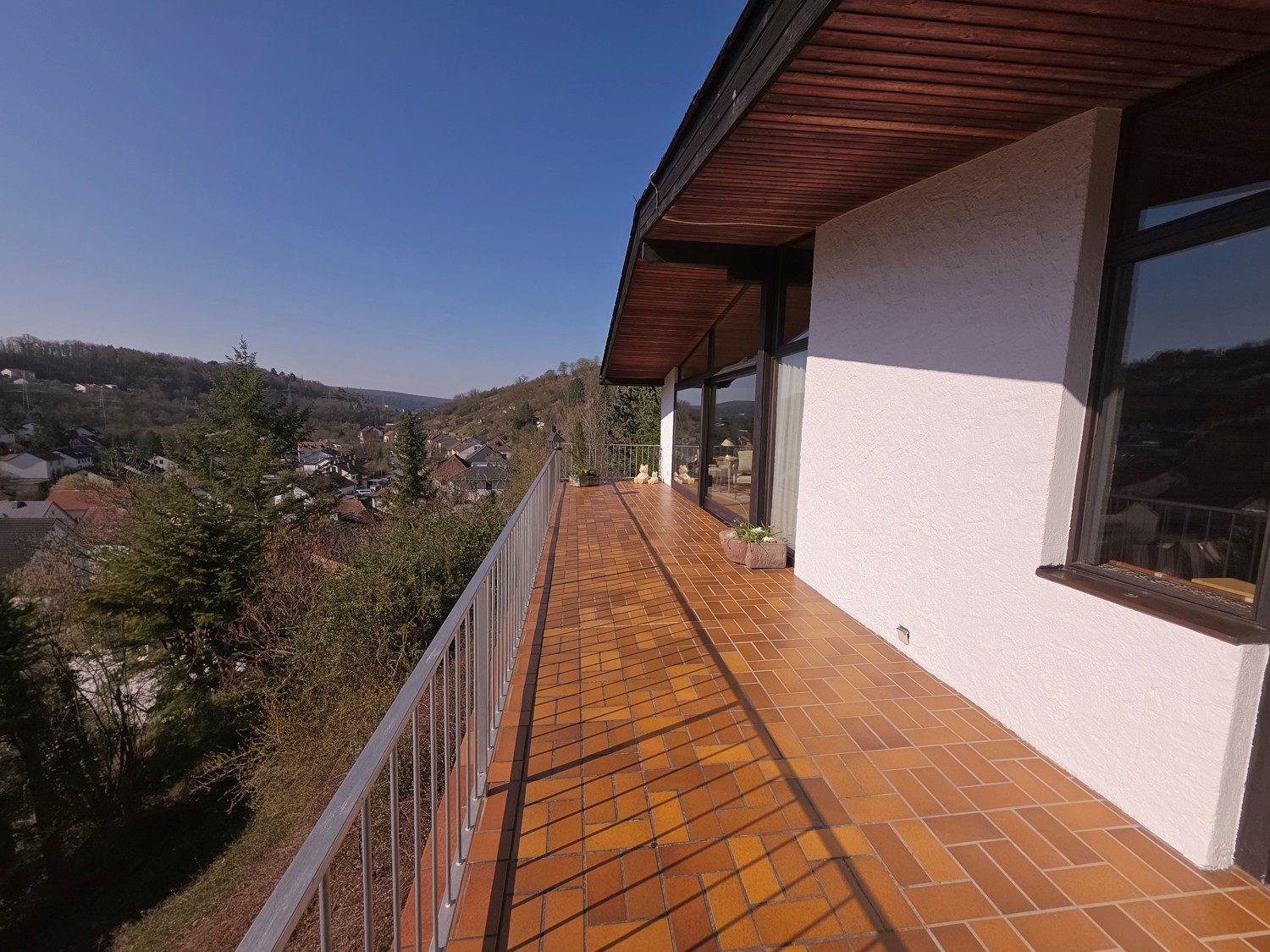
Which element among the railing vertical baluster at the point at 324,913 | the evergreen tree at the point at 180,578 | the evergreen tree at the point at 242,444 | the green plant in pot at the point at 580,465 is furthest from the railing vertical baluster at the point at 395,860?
the evergreen tree at the point at 242,444

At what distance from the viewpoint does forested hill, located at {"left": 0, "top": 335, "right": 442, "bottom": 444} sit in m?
28.2

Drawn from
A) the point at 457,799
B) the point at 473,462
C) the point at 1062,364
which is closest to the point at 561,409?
the point at 1062,364

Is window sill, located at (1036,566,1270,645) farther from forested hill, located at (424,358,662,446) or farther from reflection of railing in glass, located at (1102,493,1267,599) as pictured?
forested hill, located at (424,358,662,446)

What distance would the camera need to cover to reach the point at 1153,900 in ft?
5.14

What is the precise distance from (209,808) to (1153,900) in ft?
52.2

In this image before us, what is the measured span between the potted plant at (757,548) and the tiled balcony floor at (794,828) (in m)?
1.64

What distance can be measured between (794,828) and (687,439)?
312 inches

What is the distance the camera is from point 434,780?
1267mm

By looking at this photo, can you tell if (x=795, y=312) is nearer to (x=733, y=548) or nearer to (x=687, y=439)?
(x=733, y=548)

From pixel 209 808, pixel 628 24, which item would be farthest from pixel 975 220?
pixel 209 808

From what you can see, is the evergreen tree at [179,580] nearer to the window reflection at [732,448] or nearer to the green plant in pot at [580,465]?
the green plant in pot at [580,465]

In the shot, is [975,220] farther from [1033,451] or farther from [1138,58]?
[1033,451]

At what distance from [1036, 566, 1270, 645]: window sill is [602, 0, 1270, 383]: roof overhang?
1703 millimetres

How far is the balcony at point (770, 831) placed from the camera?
145 centimetres
